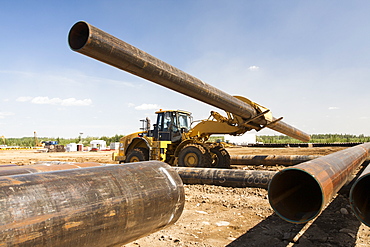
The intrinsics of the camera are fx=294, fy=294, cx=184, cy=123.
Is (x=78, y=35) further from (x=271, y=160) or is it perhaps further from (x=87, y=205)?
(x=271, y=160)

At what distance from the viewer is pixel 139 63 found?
18.2 feet

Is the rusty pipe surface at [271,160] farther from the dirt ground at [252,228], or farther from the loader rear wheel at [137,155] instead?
the dirt ground at [252,228]

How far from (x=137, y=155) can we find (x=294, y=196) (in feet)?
27.1

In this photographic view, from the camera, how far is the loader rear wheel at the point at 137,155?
36.4ft

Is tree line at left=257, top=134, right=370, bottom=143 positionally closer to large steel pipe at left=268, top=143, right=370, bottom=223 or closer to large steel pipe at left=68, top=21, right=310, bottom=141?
large steel pipe at left=68, top=21, right=310, bottom=141

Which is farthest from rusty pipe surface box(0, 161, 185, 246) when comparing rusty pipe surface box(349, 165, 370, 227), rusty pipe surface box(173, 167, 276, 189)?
rusty pipe surface box(173, 167, 276, 189)

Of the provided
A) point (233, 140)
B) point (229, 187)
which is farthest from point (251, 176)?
point (233, 140)

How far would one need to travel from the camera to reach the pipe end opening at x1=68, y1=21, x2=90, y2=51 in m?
4.66

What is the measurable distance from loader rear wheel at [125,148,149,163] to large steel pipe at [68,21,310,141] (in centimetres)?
422

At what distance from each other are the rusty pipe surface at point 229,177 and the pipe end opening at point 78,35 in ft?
15.2

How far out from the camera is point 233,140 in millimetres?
41969

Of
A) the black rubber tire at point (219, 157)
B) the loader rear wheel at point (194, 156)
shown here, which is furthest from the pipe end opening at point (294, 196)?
the black rubber tire at point (219, 157)

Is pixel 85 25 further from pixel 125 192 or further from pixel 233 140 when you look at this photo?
pixel 233 140

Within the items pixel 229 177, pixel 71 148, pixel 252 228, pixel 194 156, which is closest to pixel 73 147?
pixel 71 148
